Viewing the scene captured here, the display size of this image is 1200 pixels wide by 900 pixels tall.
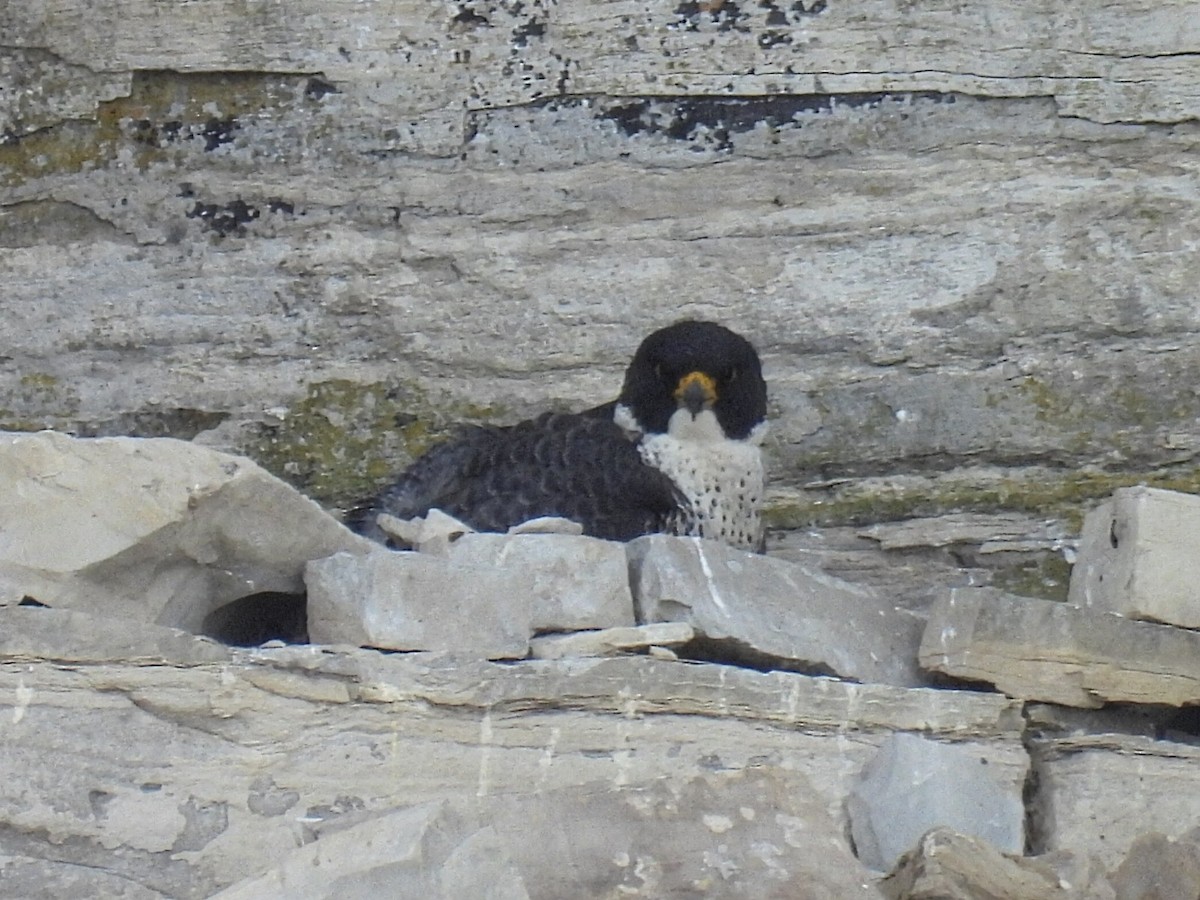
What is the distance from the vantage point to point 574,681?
11.3 feet

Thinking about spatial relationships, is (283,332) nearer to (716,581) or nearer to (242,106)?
(242,106)

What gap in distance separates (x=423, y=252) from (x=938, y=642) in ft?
6.30

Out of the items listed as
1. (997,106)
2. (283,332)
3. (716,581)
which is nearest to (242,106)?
(283,332)

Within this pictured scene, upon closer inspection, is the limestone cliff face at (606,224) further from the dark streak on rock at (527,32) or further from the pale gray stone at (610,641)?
the pale gray stone at (610,641)

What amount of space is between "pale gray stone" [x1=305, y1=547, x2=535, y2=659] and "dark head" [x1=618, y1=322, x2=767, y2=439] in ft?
4.24

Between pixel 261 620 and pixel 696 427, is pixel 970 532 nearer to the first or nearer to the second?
pixel 696 427

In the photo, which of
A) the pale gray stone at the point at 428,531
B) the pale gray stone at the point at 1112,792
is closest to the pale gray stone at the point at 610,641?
the pale gray stone at the point at 428,531

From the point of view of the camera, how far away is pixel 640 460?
4.71 metres

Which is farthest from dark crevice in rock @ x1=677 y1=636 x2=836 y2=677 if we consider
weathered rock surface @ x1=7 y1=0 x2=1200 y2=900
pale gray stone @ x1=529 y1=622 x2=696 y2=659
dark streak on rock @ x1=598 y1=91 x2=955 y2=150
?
dark streak on rock @ x1=598 y1=91 x2=955 y2=150

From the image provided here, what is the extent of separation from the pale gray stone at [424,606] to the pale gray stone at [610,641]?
0.04m

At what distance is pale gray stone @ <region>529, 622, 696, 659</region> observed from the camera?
11.7ft

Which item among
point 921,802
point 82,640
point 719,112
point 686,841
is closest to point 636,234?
point 719,112

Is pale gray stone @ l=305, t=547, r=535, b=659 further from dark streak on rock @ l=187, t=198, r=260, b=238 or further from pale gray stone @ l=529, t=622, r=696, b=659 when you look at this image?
dark streak on rock @ l=187, t=198, r=260, b=238

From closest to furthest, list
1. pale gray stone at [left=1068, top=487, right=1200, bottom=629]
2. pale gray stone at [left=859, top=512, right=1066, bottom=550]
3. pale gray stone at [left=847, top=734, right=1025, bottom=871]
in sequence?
pale gray stone at [left=847, top=734, right=1025, bottom=871] < pale gray stone at [left=1068, top=487, right=1200, bottom=629] < pale gray stone at [left=859, top=512, right=1066, bottom=550]
